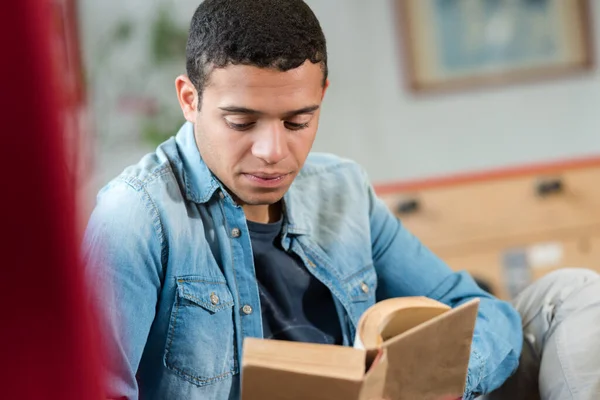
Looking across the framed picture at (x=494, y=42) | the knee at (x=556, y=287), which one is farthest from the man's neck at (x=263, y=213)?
the framed picture at (x=494, y=42)

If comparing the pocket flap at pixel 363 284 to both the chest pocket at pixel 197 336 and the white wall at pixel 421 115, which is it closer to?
the chest pocket at pixel 197 336

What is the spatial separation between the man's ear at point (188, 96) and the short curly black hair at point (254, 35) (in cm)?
4

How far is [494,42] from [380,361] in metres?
2.40

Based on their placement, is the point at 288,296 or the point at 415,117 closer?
the point at 288,296

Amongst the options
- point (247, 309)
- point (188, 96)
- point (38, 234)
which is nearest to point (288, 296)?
point (247, 309)

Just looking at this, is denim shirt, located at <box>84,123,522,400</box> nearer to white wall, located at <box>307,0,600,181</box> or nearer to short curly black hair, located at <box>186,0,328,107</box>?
short curly black hair, located at <box>186,0,328,107</box>

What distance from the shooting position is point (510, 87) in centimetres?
299

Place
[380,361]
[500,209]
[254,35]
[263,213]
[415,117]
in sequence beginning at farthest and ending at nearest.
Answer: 1. [415,117]
2. [500,209]
3. [263,213]
4. [254,35]
5. [380,361]

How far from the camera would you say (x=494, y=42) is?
117 inches

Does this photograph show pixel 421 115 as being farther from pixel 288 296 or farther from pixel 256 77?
pixel 256 77

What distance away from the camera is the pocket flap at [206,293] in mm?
1056

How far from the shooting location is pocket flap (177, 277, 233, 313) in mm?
1056

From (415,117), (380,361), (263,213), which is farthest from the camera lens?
(415,117)

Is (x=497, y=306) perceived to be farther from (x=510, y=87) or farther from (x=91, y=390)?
(x=510, y=87)
